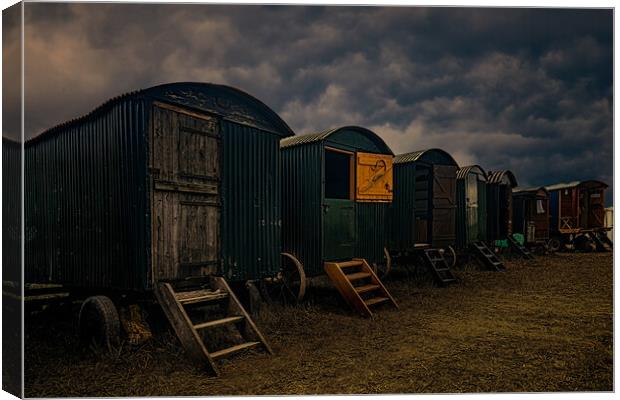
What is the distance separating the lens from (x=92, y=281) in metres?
6.48

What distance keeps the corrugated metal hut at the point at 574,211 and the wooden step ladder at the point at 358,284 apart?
13348mm

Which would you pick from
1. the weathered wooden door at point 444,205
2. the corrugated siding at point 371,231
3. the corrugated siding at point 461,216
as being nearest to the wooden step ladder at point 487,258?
the corrugated siding at point 461,216

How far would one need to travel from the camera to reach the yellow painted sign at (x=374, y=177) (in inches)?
385

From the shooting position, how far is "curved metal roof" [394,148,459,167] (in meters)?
12.5

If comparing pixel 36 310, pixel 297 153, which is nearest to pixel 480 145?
pixel 297 153

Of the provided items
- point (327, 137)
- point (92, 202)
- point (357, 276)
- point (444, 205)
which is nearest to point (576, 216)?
point (444, 205)

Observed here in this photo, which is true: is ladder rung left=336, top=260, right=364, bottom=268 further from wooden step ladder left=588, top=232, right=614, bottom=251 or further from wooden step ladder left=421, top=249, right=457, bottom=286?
wooden step ladder left=588, top=232, right=614, bottom=251

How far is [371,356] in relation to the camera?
570 centimetres

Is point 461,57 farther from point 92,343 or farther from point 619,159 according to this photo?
point 92,343

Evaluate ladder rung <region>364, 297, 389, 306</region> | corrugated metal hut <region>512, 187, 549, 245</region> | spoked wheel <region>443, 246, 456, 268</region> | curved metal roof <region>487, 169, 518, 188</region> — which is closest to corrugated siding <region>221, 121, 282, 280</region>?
ladder rung <region>364, 297, 389, 306</region>

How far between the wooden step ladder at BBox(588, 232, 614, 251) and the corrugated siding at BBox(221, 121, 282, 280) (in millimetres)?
15923

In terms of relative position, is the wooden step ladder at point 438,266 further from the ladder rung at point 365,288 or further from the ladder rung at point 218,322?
the ladder rung at point 218,322

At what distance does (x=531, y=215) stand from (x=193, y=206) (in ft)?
56.6

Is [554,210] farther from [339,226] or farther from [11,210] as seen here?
[11,210]
